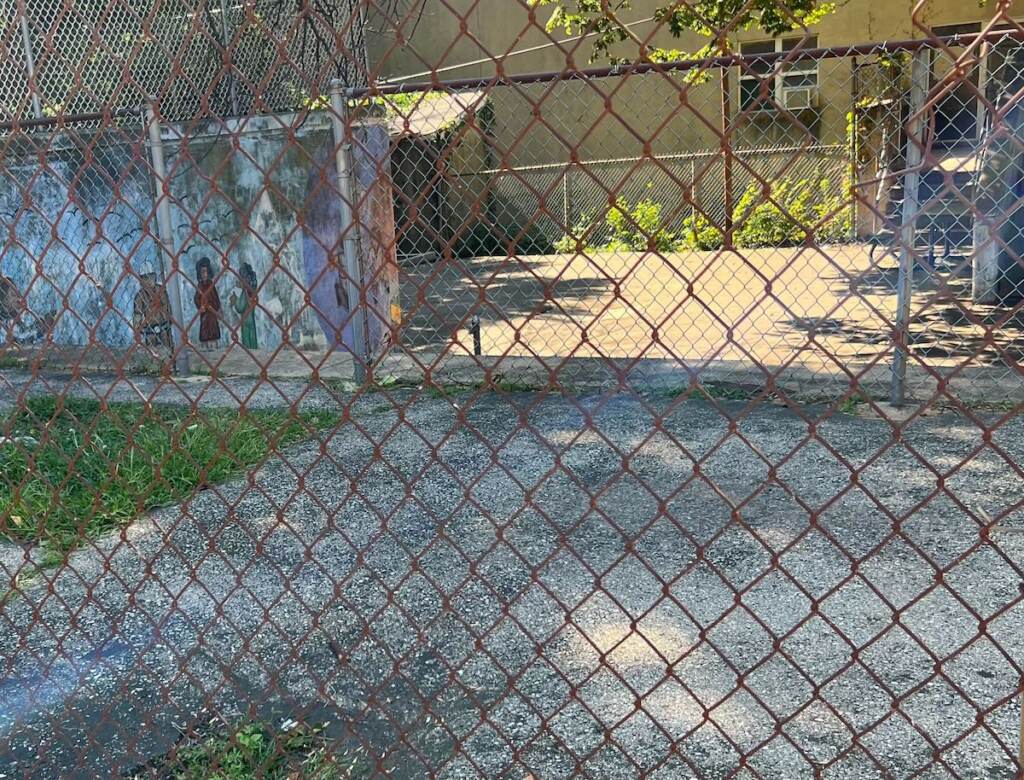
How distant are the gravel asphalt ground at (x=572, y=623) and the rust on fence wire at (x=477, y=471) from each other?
18mm

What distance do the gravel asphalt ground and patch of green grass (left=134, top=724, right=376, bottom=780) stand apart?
2.6 inches

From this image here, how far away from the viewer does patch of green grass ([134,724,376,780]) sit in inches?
88.5

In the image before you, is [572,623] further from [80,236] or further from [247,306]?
[80,236]

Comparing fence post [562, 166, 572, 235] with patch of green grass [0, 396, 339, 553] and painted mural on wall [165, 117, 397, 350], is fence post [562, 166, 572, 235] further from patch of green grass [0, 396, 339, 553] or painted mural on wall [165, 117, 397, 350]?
patch of green grass [0, 396, 339, 553]

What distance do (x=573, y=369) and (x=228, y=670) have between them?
431cm

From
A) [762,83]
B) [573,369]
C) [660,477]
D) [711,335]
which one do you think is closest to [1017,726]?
[762,83]

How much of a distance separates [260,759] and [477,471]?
8.02 feet

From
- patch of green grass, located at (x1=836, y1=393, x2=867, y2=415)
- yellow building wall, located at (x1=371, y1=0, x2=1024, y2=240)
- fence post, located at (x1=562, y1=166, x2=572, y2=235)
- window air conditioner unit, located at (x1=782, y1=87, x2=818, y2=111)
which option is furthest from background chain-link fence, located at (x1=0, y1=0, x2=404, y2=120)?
window air conditioner unit, located at (x1=782, y1=87, x2=818, y2=111)

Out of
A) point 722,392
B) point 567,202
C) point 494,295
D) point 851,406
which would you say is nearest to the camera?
point 851,406

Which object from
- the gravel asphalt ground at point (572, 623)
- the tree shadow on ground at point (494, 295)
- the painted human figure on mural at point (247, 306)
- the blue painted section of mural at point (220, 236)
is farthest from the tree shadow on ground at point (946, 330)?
the painted human figure on mural at point (247, 306)

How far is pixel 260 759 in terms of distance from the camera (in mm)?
2316

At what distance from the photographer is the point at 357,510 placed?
4.25 m

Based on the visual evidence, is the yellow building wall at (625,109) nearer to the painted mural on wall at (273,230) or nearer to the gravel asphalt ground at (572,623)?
the painted mural on wall at (273,230)

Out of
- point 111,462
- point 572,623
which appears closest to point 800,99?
point 111,462
